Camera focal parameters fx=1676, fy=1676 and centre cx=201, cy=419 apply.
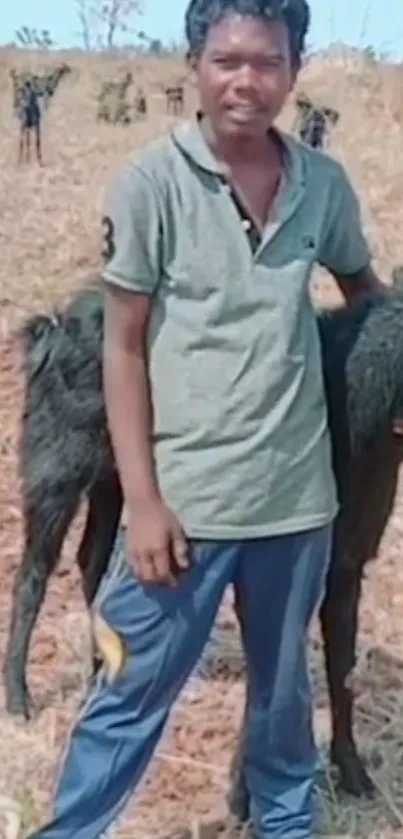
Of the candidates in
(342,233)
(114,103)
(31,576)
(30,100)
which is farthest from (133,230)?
(114,103)

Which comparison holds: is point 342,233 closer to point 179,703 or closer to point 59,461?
point 59,461

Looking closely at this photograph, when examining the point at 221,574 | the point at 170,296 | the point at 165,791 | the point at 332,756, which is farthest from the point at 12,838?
the point at 170,296

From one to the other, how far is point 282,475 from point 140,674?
0.43 meters

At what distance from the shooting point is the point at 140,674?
116 inches

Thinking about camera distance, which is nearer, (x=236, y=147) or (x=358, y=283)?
(x=236, y=147)

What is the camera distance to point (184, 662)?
2.98 meters

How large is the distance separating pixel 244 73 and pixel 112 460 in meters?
1.37

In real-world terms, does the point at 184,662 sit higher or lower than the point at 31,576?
Result: higher

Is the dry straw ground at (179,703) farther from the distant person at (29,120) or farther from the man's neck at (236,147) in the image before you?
the distant person at (29,120)

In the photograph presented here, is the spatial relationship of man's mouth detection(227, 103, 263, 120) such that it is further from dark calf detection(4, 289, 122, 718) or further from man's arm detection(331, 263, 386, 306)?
dark calf detection(4, 289, 122, 718)

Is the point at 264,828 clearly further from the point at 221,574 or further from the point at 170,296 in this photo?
the point at 170,296

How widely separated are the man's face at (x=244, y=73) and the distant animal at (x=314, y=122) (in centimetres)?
1395

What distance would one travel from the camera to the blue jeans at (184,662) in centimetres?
293

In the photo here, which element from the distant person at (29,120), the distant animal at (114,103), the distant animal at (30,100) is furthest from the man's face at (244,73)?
the distant animal at (114,103)
